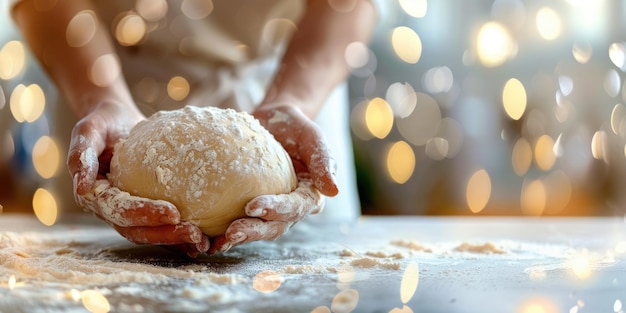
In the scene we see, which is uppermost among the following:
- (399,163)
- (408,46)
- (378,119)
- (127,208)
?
(408,46)

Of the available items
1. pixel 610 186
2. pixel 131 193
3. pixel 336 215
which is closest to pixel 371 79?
pixel 610 186

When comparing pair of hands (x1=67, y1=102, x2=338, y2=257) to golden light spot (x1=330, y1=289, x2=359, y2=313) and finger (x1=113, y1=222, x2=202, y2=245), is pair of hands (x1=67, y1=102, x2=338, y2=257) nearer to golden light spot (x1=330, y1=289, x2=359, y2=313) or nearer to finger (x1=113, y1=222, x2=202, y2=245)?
finger (x1=113, y1=222, x2=202, y2=245)

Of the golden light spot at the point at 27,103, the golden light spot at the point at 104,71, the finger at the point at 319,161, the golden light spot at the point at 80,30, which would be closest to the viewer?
the finger at the point at 319,161

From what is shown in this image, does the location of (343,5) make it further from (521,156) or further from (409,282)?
(521,156)

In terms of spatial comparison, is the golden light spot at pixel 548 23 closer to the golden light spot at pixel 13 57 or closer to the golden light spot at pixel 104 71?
the golden light spot at pixel 104 71

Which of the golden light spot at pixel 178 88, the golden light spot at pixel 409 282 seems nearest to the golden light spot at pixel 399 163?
the golden light spot at pixel 178 88

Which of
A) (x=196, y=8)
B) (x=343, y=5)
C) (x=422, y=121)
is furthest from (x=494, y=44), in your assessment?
(x=196, y=8)

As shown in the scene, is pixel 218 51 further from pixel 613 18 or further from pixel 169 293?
pixel 613 18
